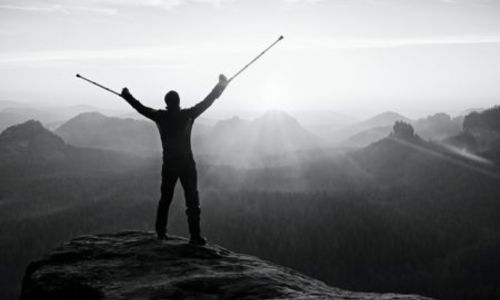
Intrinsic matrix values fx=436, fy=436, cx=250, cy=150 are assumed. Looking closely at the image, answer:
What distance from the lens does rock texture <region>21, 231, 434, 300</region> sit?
30.1 ft

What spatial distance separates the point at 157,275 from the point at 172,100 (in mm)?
4908

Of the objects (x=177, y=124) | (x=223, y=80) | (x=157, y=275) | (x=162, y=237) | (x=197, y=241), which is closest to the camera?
(x=157, y=275)

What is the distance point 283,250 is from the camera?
14825cm

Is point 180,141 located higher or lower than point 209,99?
lower

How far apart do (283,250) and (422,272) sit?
164 ft

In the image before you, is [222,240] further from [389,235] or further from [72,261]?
[72,261]

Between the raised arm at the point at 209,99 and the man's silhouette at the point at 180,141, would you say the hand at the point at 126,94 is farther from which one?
the raised arm at the point at 209,99

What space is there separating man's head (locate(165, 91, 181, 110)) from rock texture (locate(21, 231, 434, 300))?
3979 millimetres

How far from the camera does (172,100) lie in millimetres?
12523

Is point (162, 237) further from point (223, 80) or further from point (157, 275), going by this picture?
point (223, 80)

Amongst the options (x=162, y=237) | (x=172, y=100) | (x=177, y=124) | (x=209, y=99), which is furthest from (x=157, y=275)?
(x=209, y=99)

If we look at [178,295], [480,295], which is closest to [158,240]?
[178,295]

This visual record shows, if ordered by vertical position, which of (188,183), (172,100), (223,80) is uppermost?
(223,80)

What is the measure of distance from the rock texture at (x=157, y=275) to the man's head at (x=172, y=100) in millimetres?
3979
